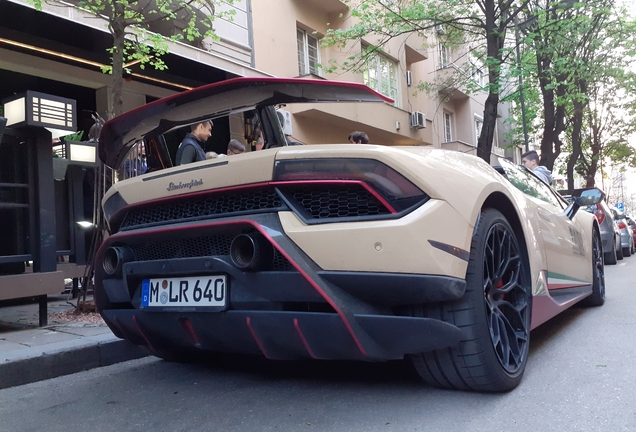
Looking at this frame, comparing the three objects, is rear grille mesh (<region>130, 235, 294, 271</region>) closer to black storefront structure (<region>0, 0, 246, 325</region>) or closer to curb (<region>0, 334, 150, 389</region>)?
curb (<region>0, 334, 150, 389</region>)

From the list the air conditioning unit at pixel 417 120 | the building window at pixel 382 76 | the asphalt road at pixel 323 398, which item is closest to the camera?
the asphalt road at pixel 323 398

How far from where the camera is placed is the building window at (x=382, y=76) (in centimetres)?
1667

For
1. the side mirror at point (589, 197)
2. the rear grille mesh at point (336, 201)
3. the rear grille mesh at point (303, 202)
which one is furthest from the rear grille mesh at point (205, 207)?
the side mirror at point (589, 197)

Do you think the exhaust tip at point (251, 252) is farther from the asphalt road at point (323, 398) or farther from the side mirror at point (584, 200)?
the side mirror at point (584, 200)

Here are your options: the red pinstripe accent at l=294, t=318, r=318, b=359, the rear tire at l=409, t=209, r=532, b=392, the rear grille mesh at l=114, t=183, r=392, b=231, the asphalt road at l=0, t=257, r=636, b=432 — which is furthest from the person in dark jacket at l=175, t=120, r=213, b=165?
the rear tire at l=409, t=209, r=532, b=392

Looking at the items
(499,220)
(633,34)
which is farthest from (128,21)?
(633,34)

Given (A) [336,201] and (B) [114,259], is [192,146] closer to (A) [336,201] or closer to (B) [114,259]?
(B) [114,259]

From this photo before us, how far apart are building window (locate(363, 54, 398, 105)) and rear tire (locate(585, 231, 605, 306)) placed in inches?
444

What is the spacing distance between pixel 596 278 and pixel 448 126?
63.7 ft

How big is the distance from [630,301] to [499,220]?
3721mm

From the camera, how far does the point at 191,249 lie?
275cm

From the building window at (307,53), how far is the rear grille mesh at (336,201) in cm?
1231

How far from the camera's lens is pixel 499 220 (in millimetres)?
2889

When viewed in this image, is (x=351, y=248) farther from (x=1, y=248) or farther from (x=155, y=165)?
(x=1, y=248)
